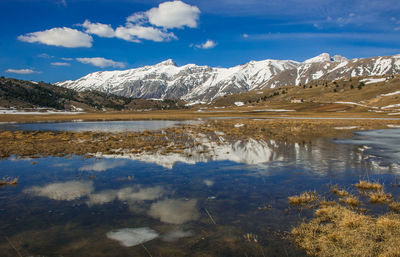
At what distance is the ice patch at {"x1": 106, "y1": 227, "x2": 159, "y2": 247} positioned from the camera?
10124 mm

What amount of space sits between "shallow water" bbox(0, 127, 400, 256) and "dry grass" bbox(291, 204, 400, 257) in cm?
79

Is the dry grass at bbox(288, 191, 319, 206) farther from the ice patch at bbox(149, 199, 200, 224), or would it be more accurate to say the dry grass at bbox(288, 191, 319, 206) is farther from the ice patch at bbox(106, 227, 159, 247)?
the ice patch at bbox(106, 227, 159, 247)

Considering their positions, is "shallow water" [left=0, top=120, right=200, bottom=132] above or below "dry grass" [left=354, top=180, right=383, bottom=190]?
below

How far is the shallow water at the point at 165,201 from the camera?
986 cm

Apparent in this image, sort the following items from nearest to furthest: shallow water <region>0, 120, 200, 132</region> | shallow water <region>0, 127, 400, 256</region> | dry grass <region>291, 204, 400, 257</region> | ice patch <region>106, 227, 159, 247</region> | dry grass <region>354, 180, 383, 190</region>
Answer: dry grass <region>291, 204, 400, 257</region> < shallow water <region>0, 127, 400, 256</region> < ice patch <region>106, 227, 159, 247</region> < dry grass <region>354, 180, 383, 190</region> < shallow water <region>0, 120, 200, 132</region>

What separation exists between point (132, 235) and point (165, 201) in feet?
13.0

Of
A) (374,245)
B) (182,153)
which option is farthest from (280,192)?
(182,153)

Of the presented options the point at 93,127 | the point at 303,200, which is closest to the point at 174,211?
the point at 303,200

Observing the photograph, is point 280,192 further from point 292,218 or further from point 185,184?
point 185,184

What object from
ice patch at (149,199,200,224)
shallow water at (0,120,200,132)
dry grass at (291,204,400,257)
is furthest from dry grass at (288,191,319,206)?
shallow water at (0,120,200,132)

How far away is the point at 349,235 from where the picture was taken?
32.4ft

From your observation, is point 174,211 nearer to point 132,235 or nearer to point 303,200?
point 132,235

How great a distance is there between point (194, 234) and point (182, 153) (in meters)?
19.2

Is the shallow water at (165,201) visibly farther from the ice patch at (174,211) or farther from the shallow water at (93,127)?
the shallow water at (93,127)
